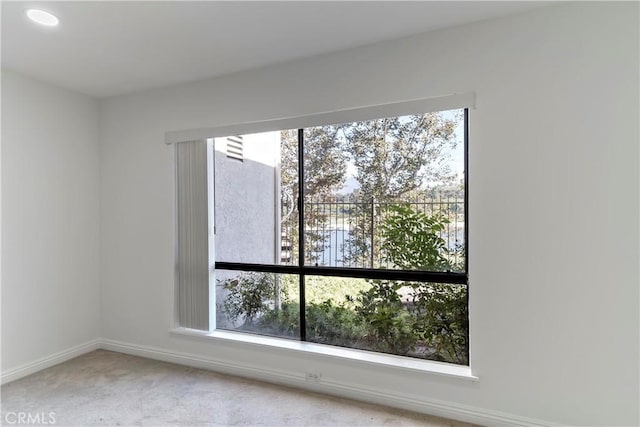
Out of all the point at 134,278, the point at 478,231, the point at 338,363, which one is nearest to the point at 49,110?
the point at 134,278

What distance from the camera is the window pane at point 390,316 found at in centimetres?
237

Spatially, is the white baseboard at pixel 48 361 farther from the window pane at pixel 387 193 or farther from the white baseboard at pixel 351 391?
the window pane at pixel 387 193

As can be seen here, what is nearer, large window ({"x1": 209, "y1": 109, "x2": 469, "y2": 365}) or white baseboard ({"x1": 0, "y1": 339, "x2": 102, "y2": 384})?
large window ({"x1": 209, "y1": 109, "x2": 469, "y2": 365})

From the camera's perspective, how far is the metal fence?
2365mm

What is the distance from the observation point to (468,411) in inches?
85.4

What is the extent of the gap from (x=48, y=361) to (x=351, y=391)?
8.77 feet

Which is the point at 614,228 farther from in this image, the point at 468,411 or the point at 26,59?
the point at 26,59

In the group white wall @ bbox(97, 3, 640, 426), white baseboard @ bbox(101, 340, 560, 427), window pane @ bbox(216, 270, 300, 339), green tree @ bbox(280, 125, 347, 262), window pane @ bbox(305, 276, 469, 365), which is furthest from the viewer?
window pane @ bbox(216, 270, 300, 339)

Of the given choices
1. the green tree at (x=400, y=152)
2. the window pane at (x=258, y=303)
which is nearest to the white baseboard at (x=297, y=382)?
the window pane at (x=258, y=303)

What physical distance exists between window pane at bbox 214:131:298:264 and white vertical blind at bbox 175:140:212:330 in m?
0.14

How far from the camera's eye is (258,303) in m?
3.02

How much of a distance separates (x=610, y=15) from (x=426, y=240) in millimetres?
1625

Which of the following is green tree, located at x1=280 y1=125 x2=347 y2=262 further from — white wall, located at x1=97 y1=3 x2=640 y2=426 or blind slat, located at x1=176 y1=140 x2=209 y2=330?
blind slat, located at x1=176 y1=140 x2=209 y2=330

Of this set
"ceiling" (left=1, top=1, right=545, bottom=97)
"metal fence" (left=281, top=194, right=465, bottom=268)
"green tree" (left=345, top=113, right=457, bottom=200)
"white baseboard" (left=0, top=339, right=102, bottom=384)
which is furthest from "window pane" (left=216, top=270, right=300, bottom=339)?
"ceiling" (left=1, top=1, right=545, bottom=97)
